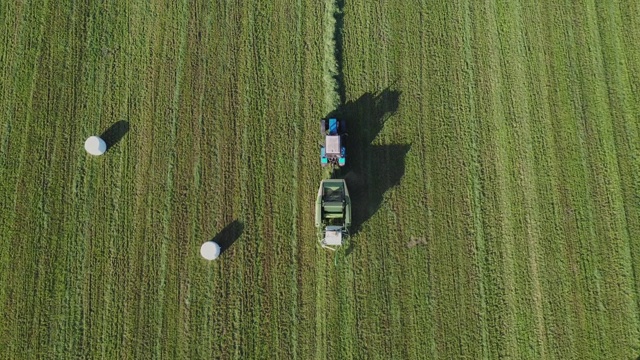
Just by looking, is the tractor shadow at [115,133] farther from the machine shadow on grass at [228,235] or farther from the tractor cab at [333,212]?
the tractor cab at [333,212]

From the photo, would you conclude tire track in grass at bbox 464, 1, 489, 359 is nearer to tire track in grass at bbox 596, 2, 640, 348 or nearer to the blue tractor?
tire track in grass at bbox 596, 2, 640, 348

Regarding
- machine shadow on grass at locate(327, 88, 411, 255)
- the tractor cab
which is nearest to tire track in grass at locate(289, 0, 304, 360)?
the tractor cab

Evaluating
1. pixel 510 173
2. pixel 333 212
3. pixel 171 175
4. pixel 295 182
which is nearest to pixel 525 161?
pixel 510 173

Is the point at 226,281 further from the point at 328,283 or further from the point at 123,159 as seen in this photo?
the point at 123,159

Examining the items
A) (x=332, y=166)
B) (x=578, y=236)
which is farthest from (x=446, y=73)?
(x=578, y=236)

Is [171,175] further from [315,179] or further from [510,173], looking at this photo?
[510,173]
